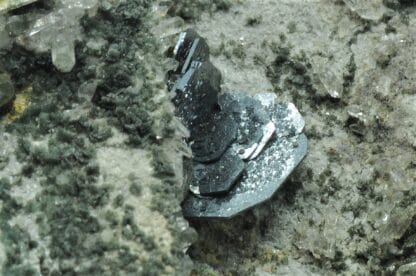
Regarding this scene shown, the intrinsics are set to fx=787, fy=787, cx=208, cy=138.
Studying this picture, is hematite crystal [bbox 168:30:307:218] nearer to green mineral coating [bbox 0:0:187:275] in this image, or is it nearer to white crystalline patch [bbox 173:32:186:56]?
white crystalline patch [bbox 173:32:186:56]

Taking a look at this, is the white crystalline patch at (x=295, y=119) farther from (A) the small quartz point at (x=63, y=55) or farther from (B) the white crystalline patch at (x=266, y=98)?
(A) the small quartz point at (x=63, y=55)

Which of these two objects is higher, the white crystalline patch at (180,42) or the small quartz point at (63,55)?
the small quartz point at (63,55)

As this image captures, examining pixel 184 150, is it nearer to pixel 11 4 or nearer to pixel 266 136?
pixel 266 136

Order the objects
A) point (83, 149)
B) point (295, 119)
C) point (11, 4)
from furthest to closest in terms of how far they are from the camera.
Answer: point (295, 119)
point (11, 4)
point (83, 149)

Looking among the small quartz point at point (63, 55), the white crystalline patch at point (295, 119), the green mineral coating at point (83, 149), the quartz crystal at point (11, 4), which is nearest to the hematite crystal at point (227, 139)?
the white crystalline patch at point (295, 119)

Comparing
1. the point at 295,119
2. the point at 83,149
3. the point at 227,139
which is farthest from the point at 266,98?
the point at 83,149
